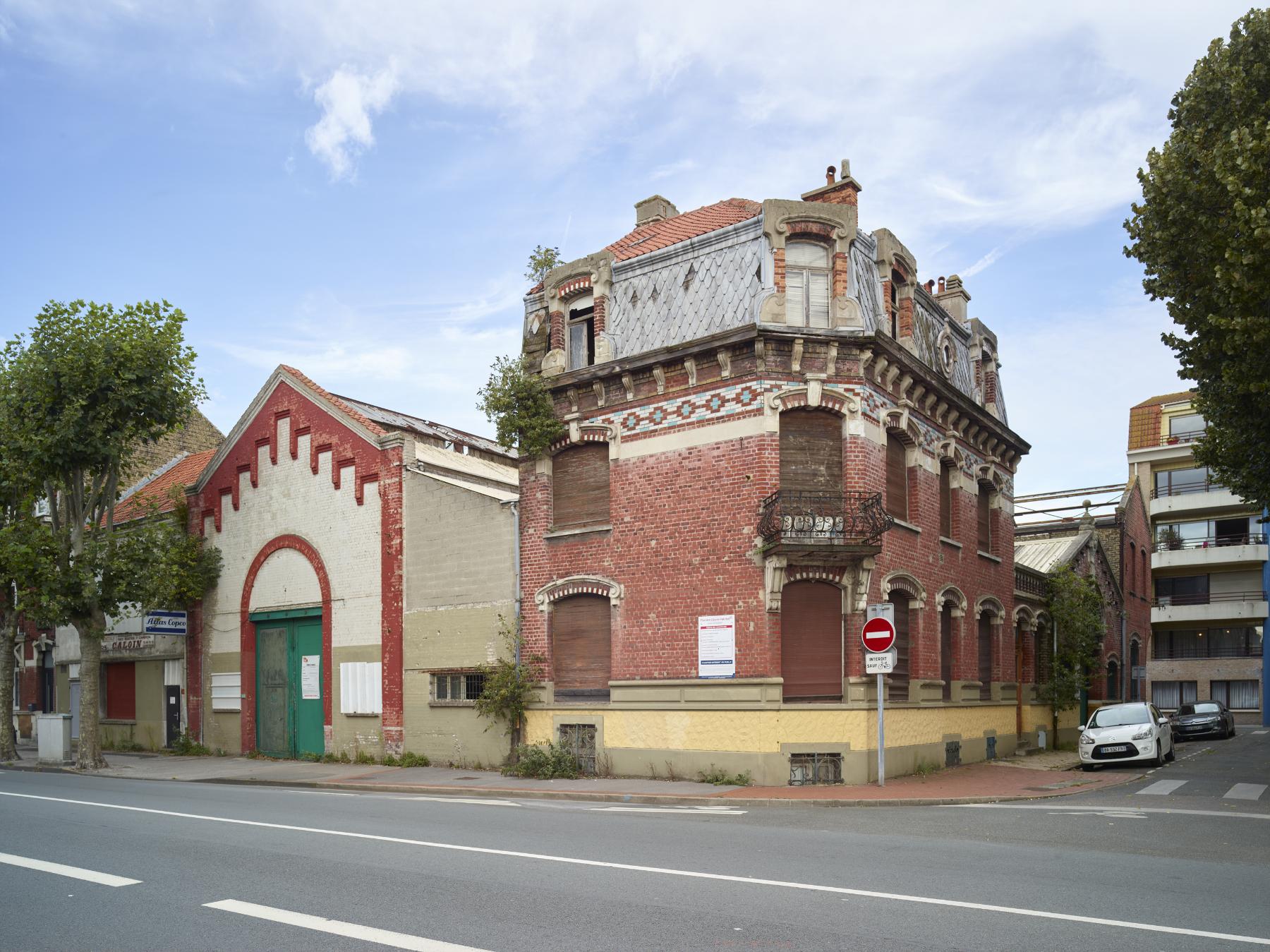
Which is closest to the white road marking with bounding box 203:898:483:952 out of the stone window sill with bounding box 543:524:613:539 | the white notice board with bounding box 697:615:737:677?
the white notice board with bounding box 697:615:737:677

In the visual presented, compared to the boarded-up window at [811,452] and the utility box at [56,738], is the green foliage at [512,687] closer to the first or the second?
the boarded-up window at [811,452]

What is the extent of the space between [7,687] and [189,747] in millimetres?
5201

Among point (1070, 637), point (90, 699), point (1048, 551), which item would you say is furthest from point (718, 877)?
point (1048, 551)

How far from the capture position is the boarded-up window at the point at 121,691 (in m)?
30.7

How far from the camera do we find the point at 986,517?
2678 centimetres

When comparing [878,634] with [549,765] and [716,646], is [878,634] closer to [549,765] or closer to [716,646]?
[716,646]

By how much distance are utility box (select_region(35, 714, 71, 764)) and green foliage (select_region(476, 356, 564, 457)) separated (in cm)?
1324

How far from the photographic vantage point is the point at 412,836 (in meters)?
11.4

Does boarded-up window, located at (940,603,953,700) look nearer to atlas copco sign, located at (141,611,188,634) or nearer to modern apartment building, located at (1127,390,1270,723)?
atlas copco sign, located at (141,611,188,634)

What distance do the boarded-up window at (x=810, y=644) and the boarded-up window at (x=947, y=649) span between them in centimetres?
508

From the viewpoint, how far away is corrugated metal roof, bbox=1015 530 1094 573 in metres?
34.0

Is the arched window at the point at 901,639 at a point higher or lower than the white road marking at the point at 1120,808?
higher

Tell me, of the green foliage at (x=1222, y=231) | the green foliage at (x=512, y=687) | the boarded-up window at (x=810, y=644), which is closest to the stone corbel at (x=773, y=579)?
the boarded-up window at (x=810, y=644)

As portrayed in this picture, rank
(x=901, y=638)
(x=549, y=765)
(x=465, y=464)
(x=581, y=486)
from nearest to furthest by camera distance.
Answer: (x=549, y=765), (x=901, y=638), (x=581, y=486), (x=465, y=464)
